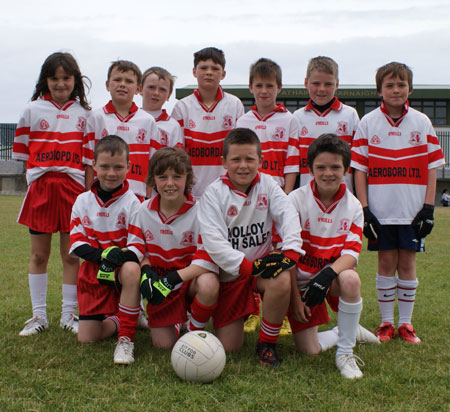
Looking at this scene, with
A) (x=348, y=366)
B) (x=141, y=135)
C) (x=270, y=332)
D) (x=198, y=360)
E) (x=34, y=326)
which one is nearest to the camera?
(x=198, y=360)

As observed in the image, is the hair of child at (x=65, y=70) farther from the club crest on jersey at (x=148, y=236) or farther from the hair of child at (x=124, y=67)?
the club crest on jersey at (x=148, y=236)

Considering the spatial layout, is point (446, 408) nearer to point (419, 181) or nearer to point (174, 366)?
point (174, 366)

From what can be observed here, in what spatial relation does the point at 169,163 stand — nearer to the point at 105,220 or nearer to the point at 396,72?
the point at 105,220

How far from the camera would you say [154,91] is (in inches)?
170

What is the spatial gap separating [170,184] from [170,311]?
2.77 feet

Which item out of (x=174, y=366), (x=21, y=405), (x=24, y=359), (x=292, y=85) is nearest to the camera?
(x=21, y=405)

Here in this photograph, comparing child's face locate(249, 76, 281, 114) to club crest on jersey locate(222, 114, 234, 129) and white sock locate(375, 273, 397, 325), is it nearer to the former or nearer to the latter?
club crest on jersey locate(222, 114, 234, 129)

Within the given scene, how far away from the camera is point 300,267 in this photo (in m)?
3.05

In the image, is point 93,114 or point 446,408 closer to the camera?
point 446,408

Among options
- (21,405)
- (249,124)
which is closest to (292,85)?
(249,124)

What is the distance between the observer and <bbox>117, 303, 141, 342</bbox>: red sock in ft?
9.78

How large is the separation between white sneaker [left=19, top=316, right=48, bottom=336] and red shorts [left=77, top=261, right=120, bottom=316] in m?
0.41

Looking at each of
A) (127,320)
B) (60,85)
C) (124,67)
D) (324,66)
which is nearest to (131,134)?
(124,67)

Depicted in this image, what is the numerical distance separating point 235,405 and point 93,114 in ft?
8.12
